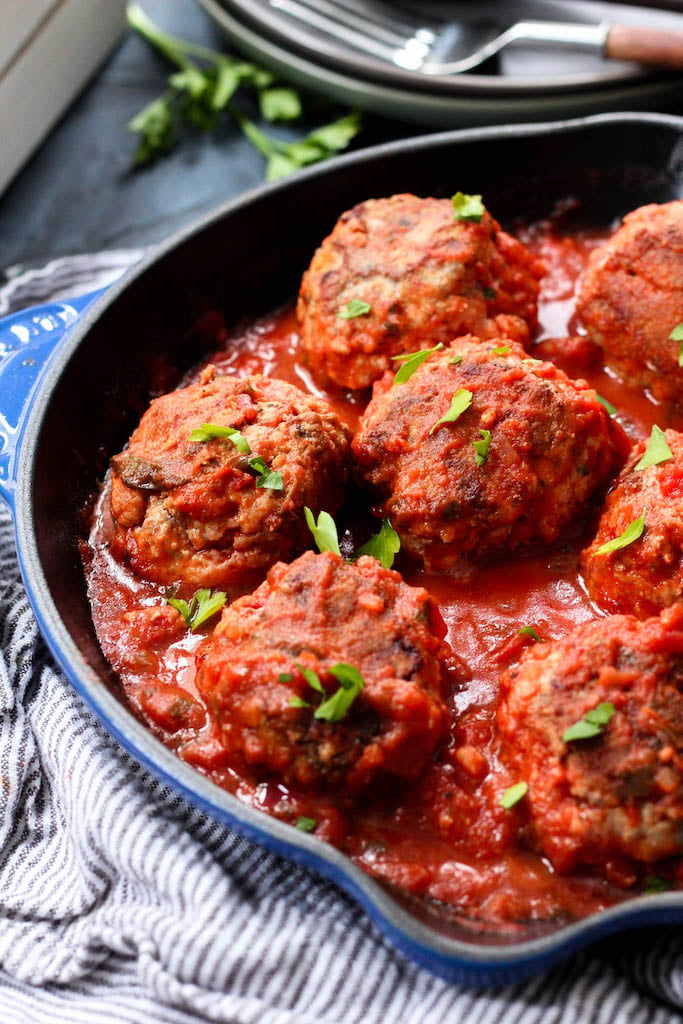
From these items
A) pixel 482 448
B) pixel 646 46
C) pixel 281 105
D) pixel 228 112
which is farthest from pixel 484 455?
pixel 228 112

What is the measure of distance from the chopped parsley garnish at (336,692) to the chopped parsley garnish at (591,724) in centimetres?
56

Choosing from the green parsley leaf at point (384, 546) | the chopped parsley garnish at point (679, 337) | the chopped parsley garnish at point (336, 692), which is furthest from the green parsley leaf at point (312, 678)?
the chopped parsley garnish at point (679, 337)

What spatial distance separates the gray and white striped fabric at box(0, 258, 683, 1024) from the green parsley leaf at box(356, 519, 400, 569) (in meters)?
0.98

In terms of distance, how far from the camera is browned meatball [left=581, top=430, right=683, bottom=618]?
322cm

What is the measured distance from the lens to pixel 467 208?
13.0 ft

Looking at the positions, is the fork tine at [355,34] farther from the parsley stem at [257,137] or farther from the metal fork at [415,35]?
the parsley stem at [257,137]

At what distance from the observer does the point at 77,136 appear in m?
5.90

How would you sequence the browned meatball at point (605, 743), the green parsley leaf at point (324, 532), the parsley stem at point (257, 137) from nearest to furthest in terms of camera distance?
the browned meatball at point (605, 743) → the green parsley leaf at point (324, 532) → the parsley stem at point (257, 137)

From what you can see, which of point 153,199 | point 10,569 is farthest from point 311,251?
point 10,569

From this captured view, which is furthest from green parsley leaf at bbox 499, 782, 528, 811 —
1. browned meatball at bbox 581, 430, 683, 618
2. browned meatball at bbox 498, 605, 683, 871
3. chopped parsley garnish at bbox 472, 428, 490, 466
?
chopped parsley garnish at bbox 472, 428, 490, 466

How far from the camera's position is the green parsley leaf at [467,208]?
3.94 m

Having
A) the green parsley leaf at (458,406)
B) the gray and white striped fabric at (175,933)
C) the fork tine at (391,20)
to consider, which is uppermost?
the fork tine at (391,20)

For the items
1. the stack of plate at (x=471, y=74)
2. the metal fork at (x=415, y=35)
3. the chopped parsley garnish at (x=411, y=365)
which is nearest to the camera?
the chopped parsley garnish at (x=411, y=365)

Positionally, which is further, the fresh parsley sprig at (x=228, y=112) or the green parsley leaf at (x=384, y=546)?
the fresh parsley sprig at (x=228, y=112)
